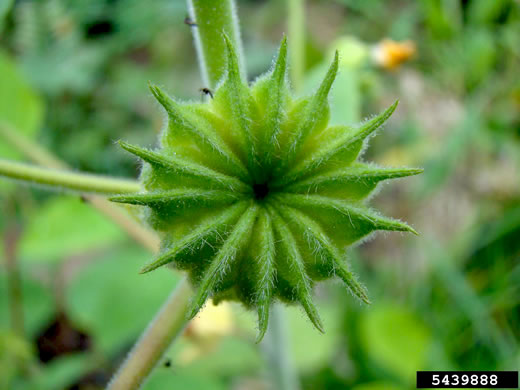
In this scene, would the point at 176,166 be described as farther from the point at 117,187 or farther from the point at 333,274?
the point at 333,274

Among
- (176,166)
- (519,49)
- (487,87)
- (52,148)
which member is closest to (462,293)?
(487,87)

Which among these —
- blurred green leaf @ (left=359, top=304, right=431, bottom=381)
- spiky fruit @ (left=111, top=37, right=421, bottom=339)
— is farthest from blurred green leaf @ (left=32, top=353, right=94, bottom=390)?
spiky fruit @ (left=111, top=37, right=421, bottom=339)

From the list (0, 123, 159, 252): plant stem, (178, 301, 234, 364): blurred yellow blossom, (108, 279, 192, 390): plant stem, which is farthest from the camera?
(178, 301, 234, 364): blurred yellow blossom

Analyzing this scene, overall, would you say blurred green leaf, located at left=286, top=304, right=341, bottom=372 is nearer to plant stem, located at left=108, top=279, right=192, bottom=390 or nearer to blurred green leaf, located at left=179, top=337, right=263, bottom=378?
blurred green leaf, located at left=179, top=337, right=263, bottom=378

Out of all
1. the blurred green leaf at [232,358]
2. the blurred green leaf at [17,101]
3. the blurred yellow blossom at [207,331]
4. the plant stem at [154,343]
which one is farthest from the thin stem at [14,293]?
the plant stem at [154,343]

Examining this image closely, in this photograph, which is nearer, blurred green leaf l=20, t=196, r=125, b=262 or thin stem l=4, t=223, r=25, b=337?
blurred green leaf l=20, t=196, r=125, b=262

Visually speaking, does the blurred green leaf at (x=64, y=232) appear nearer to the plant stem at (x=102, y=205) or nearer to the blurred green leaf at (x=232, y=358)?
the plant stem at (x=102, y=205)
